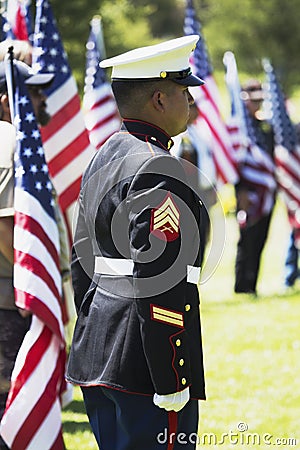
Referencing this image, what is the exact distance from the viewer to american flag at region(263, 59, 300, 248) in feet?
42.2

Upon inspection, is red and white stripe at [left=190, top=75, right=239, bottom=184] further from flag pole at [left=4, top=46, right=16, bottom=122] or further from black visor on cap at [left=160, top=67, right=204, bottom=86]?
black visor on cap at [left=160, top=67, right=204, bottom=86]

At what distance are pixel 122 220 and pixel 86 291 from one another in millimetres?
517

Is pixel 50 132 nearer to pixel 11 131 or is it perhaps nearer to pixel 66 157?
pixel 66 157

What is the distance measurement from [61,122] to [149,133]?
419cm

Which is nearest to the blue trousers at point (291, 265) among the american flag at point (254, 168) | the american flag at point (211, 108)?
the american flag at point (254, 168)

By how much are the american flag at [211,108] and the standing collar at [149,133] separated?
752cm

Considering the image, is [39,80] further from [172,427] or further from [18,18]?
[18,18]

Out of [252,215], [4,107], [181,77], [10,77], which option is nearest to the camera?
[181,77]

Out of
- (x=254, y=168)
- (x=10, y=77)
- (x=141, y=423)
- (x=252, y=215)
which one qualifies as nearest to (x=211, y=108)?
(x=254, y=168)

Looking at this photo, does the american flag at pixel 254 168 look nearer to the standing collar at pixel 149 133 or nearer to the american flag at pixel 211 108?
the american flag at pixel 211 108

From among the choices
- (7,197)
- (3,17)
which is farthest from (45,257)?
(3,17)

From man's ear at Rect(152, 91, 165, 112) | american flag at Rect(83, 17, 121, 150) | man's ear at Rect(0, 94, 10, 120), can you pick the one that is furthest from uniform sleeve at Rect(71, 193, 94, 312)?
american flag at Rect(83, 17, 121, 150)

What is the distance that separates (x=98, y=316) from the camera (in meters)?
3.98

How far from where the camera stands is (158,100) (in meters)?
3.92
